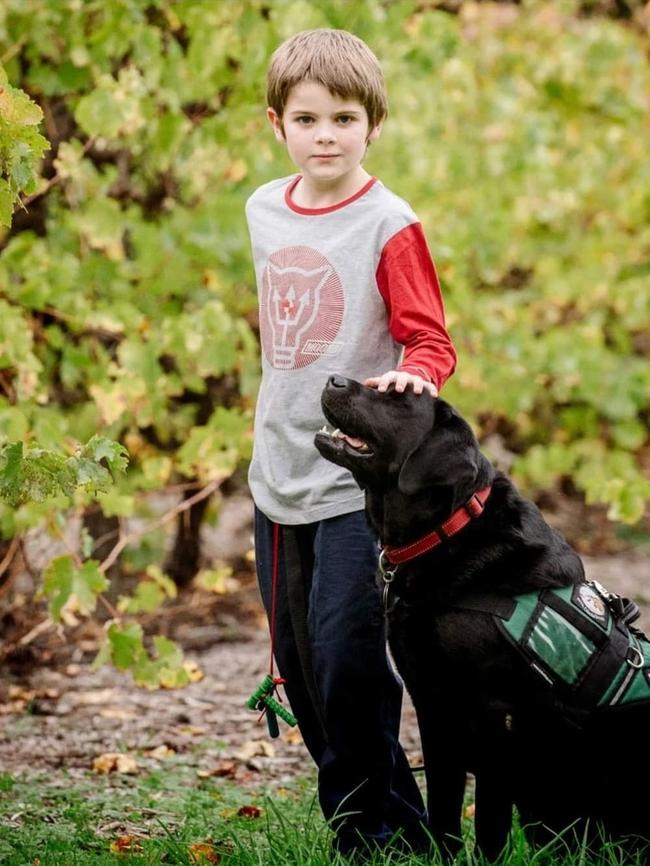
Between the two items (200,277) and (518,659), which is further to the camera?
(200,277)

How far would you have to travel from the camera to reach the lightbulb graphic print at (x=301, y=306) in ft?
8.79

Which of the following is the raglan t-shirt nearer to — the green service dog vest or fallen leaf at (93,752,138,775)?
the green service dog vest

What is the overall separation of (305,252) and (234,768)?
2.02 m

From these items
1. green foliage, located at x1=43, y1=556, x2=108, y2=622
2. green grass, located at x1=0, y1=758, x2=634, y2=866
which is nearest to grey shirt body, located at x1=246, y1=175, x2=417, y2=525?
green grass, located at x1=0, y1=758, x2=634, y2=866

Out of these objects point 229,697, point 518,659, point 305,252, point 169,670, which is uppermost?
point 305,252

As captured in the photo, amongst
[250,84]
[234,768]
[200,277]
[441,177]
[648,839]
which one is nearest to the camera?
[648,839]

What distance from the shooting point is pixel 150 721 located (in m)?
4.59

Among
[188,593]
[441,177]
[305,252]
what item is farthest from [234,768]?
[441,177]

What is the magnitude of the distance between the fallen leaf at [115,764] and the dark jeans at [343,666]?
1165 mm

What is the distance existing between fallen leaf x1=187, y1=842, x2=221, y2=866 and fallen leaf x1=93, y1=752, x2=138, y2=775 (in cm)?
100

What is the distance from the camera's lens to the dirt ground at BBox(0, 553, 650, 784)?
411cm

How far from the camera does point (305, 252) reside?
2.71m

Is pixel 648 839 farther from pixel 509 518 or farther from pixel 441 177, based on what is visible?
pixel 441 177

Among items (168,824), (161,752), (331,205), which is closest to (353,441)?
(331,205)
